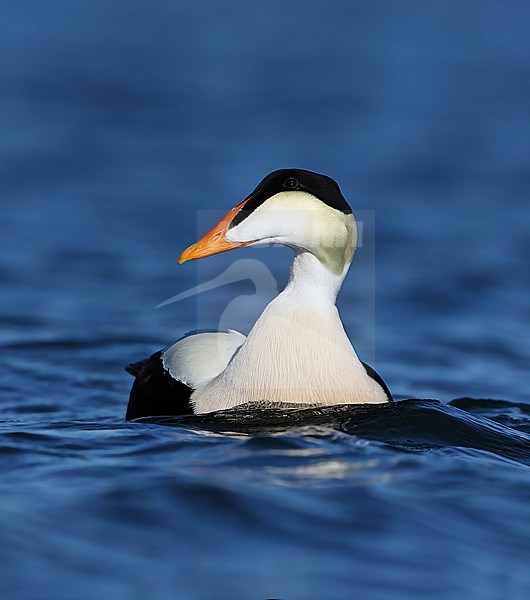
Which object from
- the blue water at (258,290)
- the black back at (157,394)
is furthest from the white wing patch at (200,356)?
the blue water at (258,290)

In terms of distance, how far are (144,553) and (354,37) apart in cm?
1345

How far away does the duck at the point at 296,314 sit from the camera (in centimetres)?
471

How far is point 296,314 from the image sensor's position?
4.80 m

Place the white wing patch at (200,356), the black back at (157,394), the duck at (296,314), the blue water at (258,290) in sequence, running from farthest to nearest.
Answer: the white wing patch at (200,356) < the black back at (157,394) < the duck at (296,314) < the blue water at (258,290)

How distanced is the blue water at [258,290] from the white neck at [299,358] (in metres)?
0.12

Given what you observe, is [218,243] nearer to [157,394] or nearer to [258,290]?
[157,394]

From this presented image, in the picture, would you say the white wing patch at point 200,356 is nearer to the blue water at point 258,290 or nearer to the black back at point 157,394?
the black back at point 157,394

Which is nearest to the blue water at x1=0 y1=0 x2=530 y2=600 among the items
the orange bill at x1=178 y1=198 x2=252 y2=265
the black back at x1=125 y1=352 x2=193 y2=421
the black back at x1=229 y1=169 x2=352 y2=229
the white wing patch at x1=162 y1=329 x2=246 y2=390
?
the black back at x1=125 y1=352 x2=193 y2=421

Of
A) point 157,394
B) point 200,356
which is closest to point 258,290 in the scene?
point 200,356

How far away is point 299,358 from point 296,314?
7.4 inches

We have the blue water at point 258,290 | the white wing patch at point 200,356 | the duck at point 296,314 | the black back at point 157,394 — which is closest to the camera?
the blue water at point 258,290

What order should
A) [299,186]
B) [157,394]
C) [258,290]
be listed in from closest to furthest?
[299,186], [157,394], [258,290]

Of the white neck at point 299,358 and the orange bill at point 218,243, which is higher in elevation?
the orange bill at point 218,243

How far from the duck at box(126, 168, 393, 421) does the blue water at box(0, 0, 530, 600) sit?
0.14m
